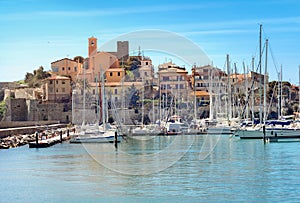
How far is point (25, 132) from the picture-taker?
A: 147 ft

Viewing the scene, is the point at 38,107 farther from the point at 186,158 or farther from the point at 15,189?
the point at 15,189

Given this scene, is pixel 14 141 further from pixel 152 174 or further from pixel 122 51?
pixel 122 51

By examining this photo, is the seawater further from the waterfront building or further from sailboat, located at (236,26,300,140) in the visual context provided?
the waterfront building

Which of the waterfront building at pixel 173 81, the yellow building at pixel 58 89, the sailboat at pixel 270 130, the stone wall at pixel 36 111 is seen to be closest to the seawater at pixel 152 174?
the sailboat at pixel 270 130

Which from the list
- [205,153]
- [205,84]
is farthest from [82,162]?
[205,84]

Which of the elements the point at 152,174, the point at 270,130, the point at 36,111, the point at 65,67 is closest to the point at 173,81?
the point at 36,111

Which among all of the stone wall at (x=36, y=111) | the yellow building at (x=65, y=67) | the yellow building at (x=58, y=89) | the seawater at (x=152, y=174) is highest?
the yellow building at (x=65, y=67)

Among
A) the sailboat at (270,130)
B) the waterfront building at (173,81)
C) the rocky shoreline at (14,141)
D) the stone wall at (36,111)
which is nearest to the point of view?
the rocky shoreline at (14,141)

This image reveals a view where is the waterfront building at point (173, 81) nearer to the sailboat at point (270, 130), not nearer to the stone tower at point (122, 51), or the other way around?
the stone tower at point (122, 51)

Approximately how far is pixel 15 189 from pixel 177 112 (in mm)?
37392

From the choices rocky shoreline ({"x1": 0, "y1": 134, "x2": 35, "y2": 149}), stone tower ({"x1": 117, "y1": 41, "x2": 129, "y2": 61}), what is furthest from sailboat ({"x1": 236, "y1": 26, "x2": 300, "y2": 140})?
stone tower ({"x1": 117, "y1": 41, "x2": 129, "y2": 61})

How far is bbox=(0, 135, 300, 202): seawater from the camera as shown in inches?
702

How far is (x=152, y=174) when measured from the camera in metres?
22.0

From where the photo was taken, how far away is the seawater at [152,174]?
702 inches
